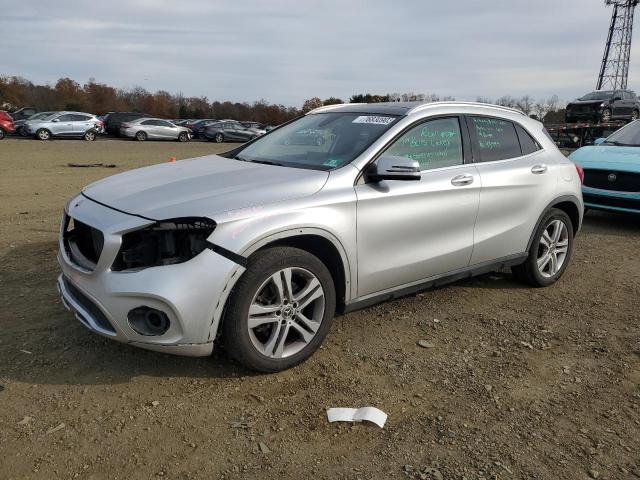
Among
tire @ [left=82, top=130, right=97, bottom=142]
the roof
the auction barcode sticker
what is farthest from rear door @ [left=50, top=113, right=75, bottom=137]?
the auction barcode sticker

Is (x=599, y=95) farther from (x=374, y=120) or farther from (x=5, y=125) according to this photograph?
(x=5, y=125)

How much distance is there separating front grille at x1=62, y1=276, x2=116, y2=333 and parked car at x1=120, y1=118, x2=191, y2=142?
93.8 feet

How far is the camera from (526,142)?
4.91m

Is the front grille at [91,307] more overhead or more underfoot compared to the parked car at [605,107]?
more underfoot

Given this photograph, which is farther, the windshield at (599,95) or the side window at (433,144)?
the windshield at (599,95)

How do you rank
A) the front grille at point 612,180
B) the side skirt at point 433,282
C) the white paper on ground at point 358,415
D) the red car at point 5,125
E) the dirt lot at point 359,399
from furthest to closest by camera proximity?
the red car at point 5,125 → the front grille at point 612,180 → the side skirt at point 433,282 → the white paper on ground at point 358,415 → the dirt lot at point 359,399

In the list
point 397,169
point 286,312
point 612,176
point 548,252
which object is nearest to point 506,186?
point 548,252

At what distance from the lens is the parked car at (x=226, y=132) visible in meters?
33.6

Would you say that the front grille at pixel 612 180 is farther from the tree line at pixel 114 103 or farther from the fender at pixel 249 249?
the tree line at pixel 114 103

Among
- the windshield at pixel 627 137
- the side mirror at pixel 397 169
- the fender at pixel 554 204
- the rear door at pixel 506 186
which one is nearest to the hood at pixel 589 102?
the windshield at pixel 627 137

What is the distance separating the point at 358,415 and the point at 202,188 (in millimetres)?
1611

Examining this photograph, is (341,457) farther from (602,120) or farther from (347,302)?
(602,120)

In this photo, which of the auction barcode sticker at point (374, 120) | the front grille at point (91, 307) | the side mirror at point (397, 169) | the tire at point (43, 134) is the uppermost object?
the tire at point (43, 134)

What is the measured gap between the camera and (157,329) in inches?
116
